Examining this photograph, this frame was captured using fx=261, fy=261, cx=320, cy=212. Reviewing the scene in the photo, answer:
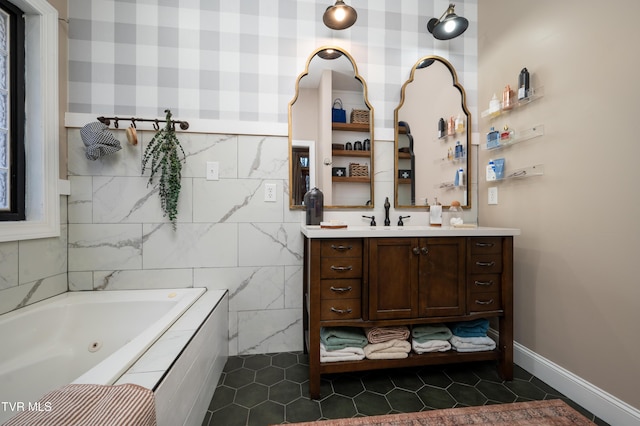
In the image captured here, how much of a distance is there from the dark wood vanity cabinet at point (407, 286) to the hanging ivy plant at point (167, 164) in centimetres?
100

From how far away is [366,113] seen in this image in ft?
6.41

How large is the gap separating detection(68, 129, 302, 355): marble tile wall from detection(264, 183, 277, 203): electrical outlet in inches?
1.0

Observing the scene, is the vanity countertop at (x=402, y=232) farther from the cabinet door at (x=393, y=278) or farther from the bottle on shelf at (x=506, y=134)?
the bottle on shelf at (x=506, y=134)

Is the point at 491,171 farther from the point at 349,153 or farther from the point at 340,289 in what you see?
the point at 340,289

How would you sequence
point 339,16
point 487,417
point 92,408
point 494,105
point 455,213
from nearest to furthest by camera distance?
point 92,408 → point 487,417 → point 339,16 → point 494,105 → point 455,213

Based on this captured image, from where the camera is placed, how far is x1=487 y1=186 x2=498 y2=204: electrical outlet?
6.36 feet

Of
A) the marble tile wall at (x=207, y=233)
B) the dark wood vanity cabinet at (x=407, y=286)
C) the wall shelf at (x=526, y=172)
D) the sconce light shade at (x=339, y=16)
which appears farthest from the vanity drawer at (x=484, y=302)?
the sconce light shade at (x=339, y=16)

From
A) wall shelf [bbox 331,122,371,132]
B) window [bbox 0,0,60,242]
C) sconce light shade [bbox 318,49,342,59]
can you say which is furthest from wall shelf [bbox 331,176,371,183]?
window [bbox 0,0,60,242]

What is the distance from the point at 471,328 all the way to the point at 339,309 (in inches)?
33.8

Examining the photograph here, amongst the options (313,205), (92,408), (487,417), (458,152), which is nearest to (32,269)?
(92,408)

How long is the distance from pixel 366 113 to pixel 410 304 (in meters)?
1.36

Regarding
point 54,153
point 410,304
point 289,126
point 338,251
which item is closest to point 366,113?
point 289,126

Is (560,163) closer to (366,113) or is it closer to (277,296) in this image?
(366,113)

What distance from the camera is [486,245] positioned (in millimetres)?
1551
